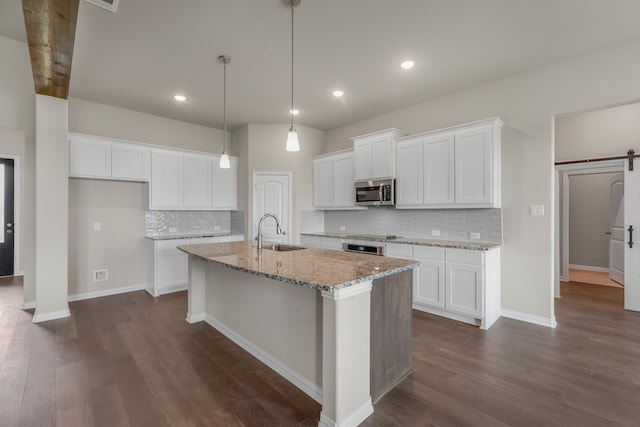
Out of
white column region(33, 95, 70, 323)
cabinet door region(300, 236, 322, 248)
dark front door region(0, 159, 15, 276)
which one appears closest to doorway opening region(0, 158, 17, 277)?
dark front door region(0, 159, 15, 276)

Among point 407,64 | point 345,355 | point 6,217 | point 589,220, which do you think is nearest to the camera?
point 345,355

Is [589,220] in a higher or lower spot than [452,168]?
lower

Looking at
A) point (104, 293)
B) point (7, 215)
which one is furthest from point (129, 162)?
point (7, 215)

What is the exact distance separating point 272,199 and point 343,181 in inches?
54.3

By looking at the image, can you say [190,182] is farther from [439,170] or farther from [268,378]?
[439,170]

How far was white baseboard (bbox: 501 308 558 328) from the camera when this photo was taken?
10.9 feet

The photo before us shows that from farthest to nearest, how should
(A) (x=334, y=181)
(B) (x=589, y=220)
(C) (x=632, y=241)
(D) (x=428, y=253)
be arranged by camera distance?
(B) (x=589, y=220) → (A) (x=334, y=181) → (C) (x=632, y=241) → (D) (x=428, y=253)

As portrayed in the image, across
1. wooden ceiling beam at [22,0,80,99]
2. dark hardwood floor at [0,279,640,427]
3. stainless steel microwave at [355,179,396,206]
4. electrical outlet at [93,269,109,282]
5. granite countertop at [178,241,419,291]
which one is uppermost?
wooden ceiling beam at [22,0,80,99]

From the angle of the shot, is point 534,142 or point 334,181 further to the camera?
point 334,181

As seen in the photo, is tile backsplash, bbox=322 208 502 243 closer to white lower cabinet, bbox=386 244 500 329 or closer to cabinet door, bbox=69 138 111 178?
white lower cabinet, bbox=386 244 500 329

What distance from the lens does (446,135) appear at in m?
3.80

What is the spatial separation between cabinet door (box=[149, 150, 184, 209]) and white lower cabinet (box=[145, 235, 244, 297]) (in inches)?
25.0

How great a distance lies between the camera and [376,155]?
4496 millimetres

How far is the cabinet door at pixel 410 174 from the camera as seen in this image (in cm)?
409
